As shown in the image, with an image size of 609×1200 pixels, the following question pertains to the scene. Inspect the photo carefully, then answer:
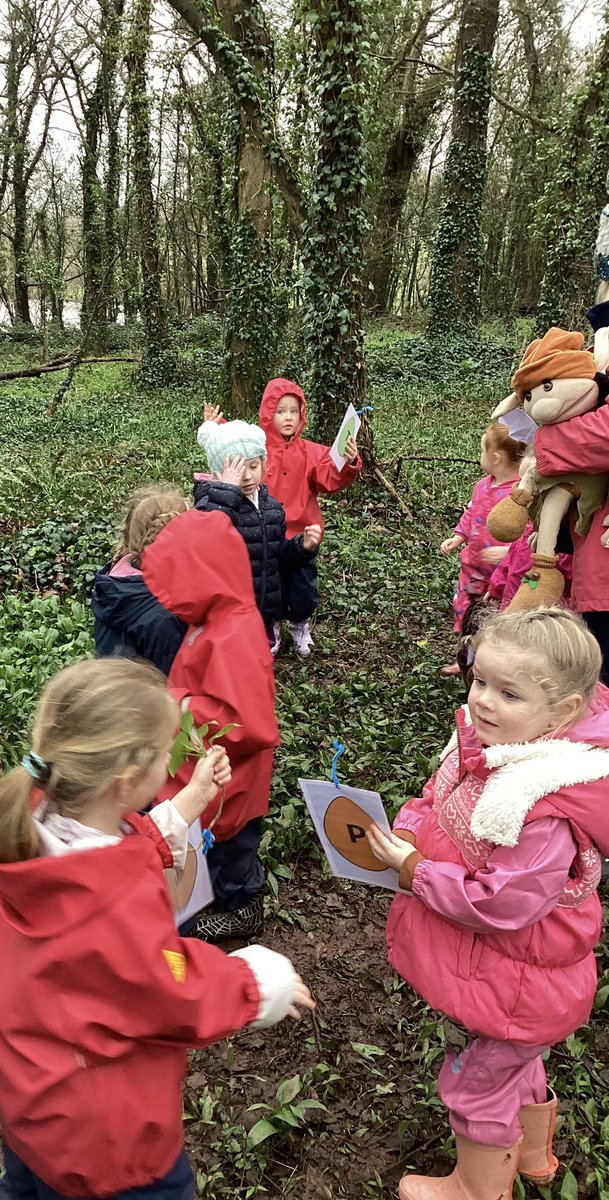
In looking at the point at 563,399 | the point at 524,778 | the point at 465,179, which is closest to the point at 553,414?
the point at 563,399

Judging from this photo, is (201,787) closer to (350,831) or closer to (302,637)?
(350,831)

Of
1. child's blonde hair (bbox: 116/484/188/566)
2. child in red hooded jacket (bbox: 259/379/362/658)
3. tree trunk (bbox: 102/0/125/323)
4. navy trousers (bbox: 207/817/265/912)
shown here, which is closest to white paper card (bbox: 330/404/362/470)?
child in red hooded jacket (bbox: 259/379/362/658)

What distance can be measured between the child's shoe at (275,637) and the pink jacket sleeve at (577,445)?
7.10 ft

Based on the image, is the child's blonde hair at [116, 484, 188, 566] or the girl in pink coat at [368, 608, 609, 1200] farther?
the child's blonde hair at [116, 484, 188, 566]

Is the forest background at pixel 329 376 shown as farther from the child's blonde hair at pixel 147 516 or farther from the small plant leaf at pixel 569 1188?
the child's blonde hair at pixel 147 516

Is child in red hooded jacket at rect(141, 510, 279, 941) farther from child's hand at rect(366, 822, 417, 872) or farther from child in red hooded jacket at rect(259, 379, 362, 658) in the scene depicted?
child in red hooded jacket at rect(259, 379, 362, 658)

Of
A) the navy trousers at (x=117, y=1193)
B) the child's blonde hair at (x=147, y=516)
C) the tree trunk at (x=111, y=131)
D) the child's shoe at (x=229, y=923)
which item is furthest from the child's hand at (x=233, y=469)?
the tree trunk at (x=111, y=131)

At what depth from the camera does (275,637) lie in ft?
16.2

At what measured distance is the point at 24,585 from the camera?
19.1 ft

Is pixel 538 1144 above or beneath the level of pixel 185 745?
beneath

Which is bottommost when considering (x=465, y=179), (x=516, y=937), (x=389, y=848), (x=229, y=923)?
(x=229, y=923)

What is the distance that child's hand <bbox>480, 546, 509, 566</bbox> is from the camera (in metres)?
4.06

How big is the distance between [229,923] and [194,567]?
1.59 meters

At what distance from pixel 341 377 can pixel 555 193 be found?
8.08m
